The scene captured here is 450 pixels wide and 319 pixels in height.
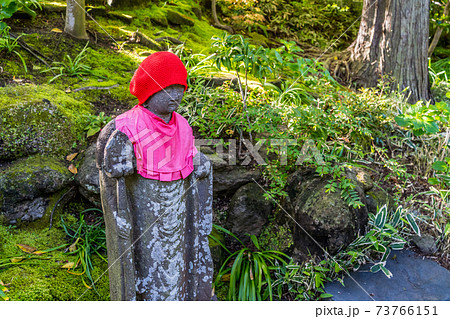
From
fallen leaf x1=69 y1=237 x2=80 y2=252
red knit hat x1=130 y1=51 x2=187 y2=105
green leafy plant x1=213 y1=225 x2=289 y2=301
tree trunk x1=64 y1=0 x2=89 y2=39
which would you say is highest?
tree trunk x1=64 y1=0 x2=89 y2=39

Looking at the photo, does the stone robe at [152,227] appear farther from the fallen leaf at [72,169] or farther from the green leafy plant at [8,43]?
the green leafy plant at [8,43]

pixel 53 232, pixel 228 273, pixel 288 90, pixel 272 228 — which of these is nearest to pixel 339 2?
pixel 288 90

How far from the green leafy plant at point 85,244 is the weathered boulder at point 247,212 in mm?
1317

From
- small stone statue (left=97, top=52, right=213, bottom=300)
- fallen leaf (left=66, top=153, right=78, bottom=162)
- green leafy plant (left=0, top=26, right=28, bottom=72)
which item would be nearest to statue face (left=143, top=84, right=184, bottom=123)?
small stone statue (left=97, top=52, right=213, bottom=300)

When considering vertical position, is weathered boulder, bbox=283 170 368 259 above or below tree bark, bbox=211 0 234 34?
below

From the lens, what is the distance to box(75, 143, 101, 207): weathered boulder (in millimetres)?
3537

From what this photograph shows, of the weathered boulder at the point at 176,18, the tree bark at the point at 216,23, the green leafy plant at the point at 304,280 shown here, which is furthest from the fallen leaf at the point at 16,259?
the tree bark at the point at 216,23

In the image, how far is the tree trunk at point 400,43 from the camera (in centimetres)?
542

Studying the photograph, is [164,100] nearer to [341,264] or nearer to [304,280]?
[304,280]

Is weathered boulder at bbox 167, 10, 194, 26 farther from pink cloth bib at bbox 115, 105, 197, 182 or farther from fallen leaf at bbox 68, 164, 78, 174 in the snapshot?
pink cloth bib at bbox 115, 105, 197, 182

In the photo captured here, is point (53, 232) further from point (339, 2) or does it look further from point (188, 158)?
point (339, 2)

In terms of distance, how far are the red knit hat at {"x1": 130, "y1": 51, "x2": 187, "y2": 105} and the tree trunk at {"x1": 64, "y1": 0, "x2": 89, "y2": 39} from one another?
3.53 meters

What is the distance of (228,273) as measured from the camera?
11.7ft

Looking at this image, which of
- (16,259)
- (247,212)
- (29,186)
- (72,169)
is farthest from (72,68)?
(247,212)
